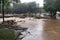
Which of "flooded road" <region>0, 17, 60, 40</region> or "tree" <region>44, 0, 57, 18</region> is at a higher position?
"tree" <region>44, 0, 57, 18</region>

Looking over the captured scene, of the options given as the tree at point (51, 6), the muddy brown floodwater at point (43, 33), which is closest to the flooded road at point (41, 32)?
the muddy brown floodwater at point (43, 33)

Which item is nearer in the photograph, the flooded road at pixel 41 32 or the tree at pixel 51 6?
the flooded road at pixel 41 32

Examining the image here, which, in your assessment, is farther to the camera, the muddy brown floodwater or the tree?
the tree

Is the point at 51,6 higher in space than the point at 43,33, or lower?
higher

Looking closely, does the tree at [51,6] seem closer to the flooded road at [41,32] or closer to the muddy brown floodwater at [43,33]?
the flooded road at [41,32]

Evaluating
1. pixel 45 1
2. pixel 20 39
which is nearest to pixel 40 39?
pixel 20 39

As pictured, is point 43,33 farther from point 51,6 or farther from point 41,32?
point 51,6

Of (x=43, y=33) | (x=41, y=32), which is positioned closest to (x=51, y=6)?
(x=41, y=32)

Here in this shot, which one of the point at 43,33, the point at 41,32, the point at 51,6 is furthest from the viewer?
the point at 51,6

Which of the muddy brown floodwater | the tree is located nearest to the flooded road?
the muddy brown floodwater

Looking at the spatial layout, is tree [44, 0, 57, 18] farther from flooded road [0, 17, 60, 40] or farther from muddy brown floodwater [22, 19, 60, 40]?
muddy brown floodwater [22, 19, 60, 40]

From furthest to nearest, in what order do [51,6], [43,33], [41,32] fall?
1. [51,6]
2. [41,32]
3. [43,33]

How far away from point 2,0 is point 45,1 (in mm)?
10640

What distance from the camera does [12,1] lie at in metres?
13.2
